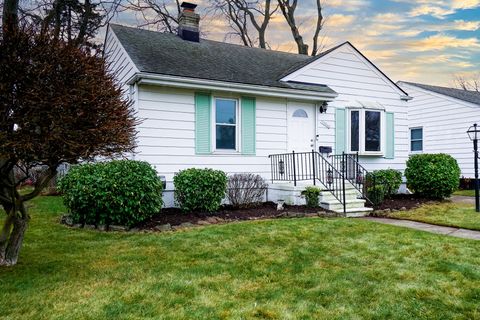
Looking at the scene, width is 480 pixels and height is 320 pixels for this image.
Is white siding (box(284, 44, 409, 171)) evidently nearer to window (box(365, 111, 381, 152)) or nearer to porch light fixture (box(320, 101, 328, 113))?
porch light fixture (box(320, 101, 328, 113))

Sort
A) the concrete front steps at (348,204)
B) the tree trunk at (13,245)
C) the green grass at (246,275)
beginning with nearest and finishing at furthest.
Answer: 1. the green grass at (246,275)
2. the tree trunk at (13,245)
3. the concrete front steps at (348,204)

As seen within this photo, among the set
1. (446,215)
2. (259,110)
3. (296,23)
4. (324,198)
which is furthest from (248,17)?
(446,215)

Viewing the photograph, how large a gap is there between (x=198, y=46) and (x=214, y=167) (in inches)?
170

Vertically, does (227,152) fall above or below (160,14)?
below

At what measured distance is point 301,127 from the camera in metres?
10.7

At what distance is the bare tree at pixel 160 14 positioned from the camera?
1990 cm

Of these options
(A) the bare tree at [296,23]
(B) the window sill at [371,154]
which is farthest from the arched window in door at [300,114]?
(A) the bare tree at [296,23]

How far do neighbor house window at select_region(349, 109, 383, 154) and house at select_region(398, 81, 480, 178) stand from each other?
592 centimetres

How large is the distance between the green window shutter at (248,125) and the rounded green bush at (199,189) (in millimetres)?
1825

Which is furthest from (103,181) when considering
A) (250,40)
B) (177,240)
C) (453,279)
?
(250,40)

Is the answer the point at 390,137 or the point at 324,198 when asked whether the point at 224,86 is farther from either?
the point at 390,137

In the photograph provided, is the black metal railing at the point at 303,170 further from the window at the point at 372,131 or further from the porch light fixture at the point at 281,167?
the window at the point at 372,131

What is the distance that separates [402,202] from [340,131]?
268 cm

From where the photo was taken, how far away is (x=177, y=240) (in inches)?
230
